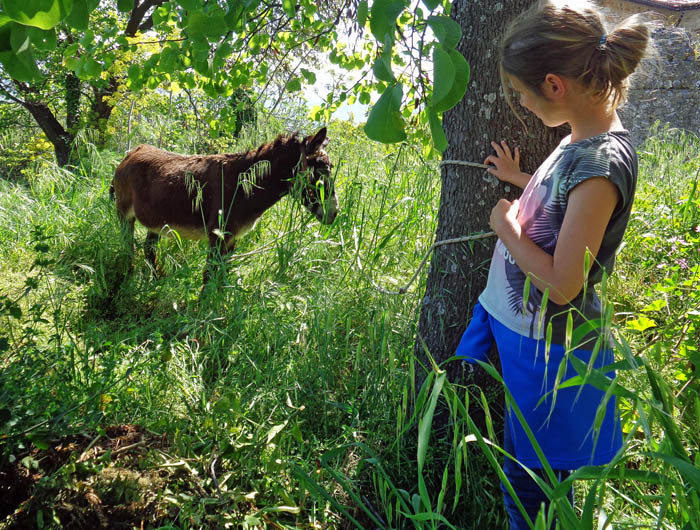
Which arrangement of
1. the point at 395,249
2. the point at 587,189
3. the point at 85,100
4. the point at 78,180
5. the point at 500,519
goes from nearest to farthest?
the point at 587,189, the point at 500,519, the point at 395,249, the point at 78,180, the point at 85,100

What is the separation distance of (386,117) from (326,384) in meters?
1.57

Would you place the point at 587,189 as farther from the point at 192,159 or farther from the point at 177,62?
the point at 192,159

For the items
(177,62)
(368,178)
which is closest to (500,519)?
(177,62)

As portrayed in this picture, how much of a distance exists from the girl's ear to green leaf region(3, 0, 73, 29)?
115 cm

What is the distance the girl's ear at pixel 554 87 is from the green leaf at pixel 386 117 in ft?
2.27

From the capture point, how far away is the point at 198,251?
462cm

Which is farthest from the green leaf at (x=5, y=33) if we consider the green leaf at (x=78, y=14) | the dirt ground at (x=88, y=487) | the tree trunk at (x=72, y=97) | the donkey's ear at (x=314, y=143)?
the tree trunk at (x=72, y=97)

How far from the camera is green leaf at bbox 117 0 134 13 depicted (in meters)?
1.34

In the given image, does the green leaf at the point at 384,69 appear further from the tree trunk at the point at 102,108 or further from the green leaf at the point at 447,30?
the tree trunk at the point at 102,108

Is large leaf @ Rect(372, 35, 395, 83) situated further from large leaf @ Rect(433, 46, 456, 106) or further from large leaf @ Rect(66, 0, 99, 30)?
large leaf @ Rect(66, 0, 99, 30)

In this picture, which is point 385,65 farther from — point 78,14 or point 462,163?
point 462,163

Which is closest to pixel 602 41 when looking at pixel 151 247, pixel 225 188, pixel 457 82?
pixel 457 82

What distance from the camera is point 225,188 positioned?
4152 mm

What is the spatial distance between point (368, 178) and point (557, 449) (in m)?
3.60
